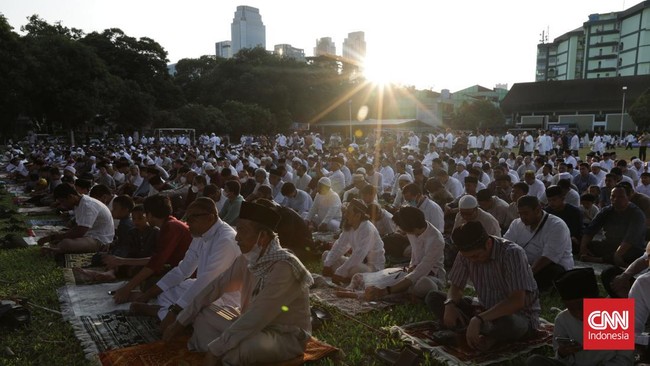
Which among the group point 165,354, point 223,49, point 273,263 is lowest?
point 165,354

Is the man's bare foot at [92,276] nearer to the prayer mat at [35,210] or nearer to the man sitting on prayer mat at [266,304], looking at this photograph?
the man sitting on prayer mat at [266,304]

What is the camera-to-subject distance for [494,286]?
3912mm

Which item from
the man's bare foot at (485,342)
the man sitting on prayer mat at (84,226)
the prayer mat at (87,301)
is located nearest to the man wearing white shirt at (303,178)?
the man sitting on prayer mat at (84,226)

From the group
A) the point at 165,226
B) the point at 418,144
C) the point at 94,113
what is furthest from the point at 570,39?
the point at 165,226

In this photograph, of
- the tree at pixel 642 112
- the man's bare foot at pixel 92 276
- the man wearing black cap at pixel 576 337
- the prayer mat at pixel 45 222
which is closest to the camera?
the man wearing black cap at pixel 576 337

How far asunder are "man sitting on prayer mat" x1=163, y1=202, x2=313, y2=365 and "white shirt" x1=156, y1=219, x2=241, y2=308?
2.26 feet

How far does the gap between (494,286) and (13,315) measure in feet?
14.0

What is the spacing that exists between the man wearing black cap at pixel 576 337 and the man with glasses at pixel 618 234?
11.6 feet

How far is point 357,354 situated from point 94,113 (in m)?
30.4

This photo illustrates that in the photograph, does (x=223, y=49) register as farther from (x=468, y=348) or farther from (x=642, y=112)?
(x=468, y=348)

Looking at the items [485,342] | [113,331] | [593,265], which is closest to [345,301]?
[485,342]

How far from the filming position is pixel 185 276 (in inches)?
187

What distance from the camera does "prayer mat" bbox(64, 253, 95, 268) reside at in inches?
267

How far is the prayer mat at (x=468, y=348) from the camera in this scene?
12.7 ft
